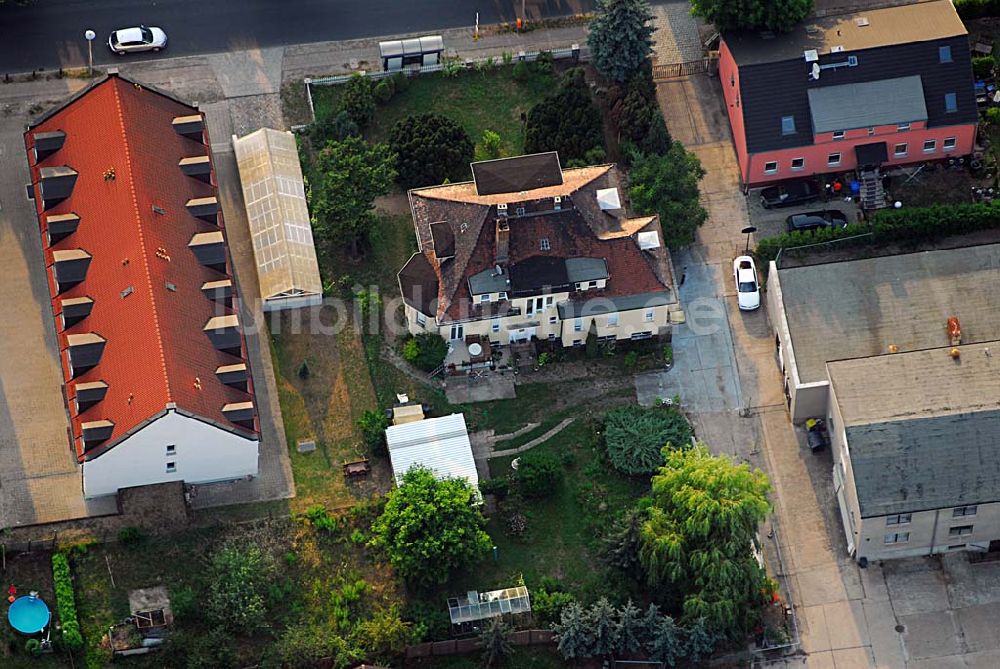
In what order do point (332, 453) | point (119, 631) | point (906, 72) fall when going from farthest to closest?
point (906, 72) → point (332, 453) → point (119, 631)

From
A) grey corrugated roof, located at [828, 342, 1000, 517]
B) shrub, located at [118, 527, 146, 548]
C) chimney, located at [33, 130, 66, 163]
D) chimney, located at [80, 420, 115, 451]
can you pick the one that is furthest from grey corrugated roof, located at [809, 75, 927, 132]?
shrub, located at [118, 527, 146, 548]

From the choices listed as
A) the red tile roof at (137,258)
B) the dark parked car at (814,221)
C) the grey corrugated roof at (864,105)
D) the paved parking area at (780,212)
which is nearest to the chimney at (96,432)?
the red tile roof at (137,258)

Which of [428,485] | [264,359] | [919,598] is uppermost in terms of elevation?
[264,359]

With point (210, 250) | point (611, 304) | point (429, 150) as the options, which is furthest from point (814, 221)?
point (210, 250)

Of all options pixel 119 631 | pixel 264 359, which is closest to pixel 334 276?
pixel 264 359

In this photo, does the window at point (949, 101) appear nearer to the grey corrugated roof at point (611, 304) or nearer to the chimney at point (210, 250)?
the grey corrugated roof at point (611, 304)

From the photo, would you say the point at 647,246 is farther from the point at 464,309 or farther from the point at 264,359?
the point at 264,359

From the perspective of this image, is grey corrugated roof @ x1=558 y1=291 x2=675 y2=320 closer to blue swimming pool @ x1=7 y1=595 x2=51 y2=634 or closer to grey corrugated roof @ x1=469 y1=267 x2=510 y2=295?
grey corrugated roof @ x1=469 y1=267 x2=510 y2=295
